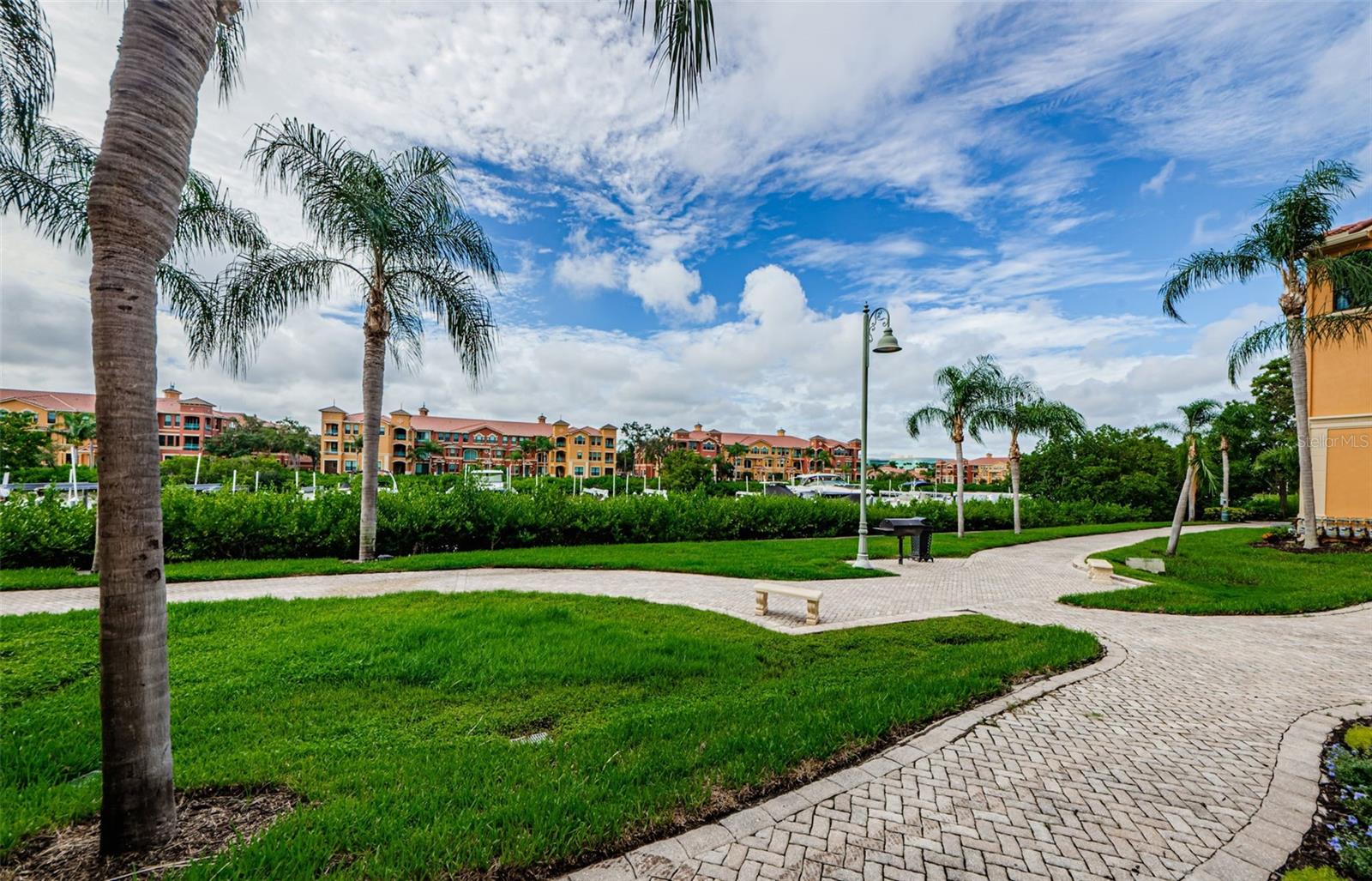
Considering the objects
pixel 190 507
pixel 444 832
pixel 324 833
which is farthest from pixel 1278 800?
pixel 190 507

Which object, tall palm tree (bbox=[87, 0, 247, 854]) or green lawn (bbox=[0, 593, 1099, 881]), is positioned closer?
tall palm tree (bbox=[87, 0, 247, 854])

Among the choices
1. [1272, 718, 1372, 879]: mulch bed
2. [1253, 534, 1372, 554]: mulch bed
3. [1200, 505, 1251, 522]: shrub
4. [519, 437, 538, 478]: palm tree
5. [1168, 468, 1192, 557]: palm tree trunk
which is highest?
[519, 437, 538, 478]: palm tree

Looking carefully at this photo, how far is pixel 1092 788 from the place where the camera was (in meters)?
3.29

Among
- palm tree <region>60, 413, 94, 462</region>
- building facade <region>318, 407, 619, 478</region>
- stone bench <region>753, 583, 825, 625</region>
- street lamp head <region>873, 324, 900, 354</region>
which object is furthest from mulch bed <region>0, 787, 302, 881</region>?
building facade <region>318, 407, 619, 478</region>

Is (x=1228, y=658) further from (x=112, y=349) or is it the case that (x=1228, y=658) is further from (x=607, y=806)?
(x=112, y=349)

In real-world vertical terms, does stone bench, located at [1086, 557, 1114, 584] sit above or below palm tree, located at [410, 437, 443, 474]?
below

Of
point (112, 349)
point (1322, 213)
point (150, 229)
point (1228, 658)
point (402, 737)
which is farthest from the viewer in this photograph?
point (1322, 213)

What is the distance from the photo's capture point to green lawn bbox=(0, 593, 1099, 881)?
2.66m

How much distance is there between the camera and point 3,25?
5109mm

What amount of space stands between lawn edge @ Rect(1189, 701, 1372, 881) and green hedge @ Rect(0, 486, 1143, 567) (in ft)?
44.6

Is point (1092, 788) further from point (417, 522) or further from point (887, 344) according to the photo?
point (417, 522)

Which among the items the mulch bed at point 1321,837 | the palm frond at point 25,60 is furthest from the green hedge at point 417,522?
the mulch bed at point 1321,837

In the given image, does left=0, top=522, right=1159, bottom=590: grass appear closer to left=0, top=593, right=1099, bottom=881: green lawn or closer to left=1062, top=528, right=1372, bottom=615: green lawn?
left=0, top=593, right=1099, bottom=881: green lawn

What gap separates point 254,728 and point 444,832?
2178 millimetres
